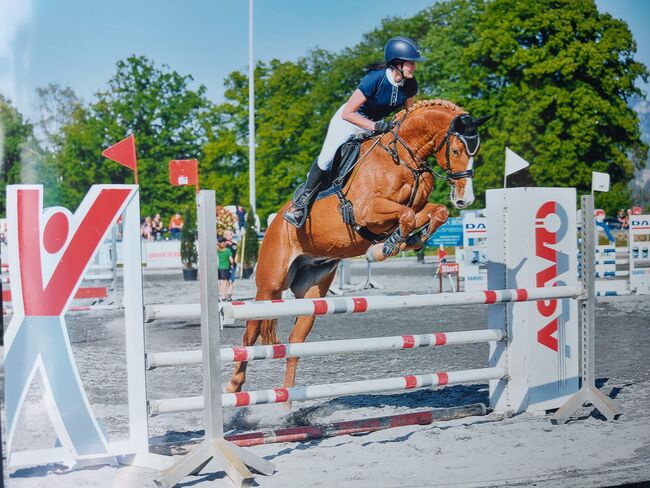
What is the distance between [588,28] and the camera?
450 centimetres

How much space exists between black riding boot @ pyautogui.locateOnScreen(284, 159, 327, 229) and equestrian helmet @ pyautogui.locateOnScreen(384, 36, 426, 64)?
0.81 m

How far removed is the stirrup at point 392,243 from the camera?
4.27 m

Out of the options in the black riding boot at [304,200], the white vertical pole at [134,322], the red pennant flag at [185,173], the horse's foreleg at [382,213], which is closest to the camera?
the white vertical pole at [134,322]

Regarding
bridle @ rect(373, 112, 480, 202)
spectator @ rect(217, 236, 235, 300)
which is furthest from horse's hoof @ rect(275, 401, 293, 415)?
spectator @ rect(217, 236, 235, 300)

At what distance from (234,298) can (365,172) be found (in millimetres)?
7914

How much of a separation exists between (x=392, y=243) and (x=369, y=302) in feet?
2.33

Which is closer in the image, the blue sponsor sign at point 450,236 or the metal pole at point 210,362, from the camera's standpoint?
the metal pole at point 210,362

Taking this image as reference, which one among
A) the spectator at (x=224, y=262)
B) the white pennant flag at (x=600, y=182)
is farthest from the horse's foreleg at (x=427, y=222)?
the spectator at (x=224, y=262)

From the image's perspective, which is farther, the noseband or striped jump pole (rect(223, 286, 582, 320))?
the noseband

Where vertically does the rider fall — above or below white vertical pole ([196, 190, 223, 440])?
above

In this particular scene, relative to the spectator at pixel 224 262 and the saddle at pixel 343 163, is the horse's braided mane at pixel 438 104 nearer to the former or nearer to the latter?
the saddle at pixel 343 163

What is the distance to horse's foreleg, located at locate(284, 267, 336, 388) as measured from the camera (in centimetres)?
453

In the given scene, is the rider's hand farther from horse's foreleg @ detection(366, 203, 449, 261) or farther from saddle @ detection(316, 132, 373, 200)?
horse's foreleg @ detection(366, 203, 449, 261)

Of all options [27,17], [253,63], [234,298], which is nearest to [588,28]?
[253,63]
